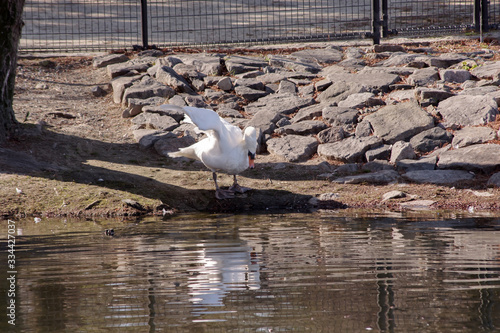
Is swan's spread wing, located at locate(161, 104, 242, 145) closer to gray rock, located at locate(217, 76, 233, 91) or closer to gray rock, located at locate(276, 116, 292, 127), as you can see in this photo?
gray rock, located at locate(276, 116, 292, 127)

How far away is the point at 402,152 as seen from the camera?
9.23 metres

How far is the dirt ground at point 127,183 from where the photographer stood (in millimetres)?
7934

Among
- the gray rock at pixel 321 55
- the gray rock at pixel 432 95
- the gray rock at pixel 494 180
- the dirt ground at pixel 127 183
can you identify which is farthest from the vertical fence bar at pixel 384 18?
the gray rock at pixel 494 180

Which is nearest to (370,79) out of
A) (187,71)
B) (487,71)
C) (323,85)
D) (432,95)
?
(323,85)

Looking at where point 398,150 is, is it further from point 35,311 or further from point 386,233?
point 35,311

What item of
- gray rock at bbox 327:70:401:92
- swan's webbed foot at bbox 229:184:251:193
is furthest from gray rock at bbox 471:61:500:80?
swan's webbed foot at bbox 229:184:251:193

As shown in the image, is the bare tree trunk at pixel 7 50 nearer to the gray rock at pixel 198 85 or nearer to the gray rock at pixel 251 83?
the gray rock at pixel 198 85

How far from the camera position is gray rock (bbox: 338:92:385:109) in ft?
35.8

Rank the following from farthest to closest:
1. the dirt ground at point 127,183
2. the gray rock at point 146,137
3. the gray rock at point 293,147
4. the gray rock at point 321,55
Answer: the gray rock at point 321,55 → the gray rock at point 146,137 → the gray rock at point 293,147 → the dirt ground at point 127,183

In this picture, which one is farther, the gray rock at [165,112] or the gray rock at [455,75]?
the gray rock at [455,75]

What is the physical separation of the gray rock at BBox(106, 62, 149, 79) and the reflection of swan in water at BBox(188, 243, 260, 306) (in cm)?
851

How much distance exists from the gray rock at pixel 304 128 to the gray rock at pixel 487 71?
3.44 meters

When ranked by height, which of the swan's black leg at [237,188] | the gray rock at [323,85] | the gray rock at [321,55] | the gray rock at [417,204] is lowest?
the gray rock at [417,204]

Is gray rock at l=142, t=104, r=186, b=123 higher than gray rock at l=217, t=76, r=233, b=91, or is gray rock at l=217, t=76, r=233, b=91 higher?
gray rock at l=217, t=76, r=233, b=91
